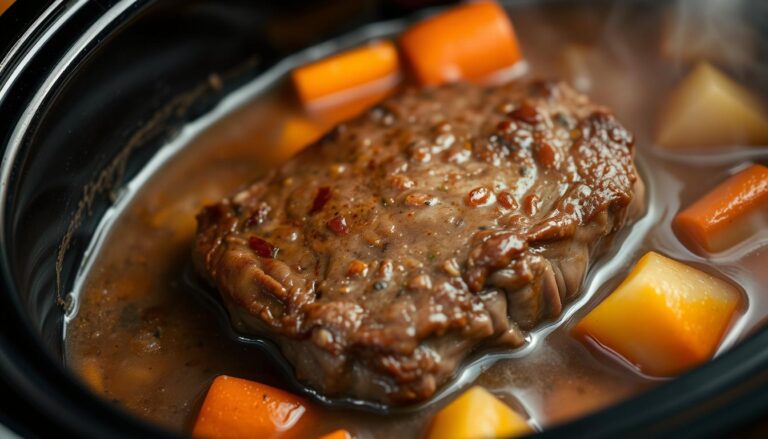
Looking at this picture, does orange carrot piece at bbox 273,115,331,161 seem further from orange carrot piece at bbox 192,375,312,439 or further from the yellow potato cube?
the yellow potato cube

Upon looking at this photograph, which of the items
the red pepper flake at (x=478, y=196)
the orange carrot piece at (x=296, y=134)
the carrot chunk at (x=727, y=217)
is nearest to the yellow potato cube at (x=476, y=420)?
the red pepper flake at (x=478, y=196)

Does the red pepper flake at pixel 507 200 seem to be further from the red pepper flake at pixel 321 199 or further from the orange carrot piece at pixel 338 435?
the orange carrot piece at pixel 338 435

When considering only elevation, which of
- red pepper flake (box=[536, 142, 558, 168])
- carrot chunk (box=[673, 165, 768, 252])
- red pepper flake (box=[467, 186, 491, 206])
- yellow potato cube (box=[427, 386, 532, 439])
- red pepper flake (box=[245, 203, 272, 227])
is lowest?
carrot chunk (box=[673, 165, 768, 252])

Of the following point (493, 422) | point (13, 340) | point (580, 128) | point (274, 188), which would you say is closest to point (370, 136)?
point (274, 188)

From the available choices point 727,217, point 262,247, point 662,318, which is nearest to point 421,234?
point 262,247

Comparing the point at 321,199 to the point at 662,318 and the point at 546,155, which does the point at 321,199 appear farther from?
the point at 662,318

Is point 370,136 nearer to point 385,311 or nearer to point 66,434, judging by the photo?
point 385,311

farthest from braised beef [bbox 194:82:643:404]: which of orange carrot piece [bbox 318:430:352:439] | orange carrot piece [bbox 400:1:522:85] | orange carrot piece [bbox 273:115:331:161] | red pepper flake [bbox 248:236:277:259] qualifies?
orange carrot piece [bbox 400:1:522:85]
